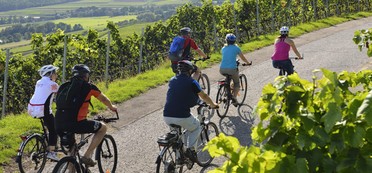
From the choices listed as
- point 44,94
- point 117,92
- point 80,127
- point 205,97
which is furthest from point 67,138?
point 117,92

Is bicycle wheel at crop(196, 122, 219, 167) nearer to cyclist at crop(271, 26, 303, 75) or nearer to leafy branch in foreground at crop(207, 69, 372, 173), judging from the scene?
cyclist at crop(271, 26, 303, 75)

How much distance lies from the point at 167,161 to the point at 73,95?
170cm

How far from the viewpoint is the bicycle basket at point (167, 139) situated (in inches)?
273

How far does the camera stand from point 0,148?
927 cm

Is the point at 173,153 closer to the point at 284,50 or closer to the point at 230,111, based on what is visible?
the point at 230,111

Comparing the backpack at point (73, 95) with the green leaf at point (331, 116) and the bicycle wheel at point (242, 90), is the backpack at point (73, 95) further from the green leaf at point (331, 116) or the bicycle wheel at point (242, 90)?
the bicycle wheel at point (242, 90)

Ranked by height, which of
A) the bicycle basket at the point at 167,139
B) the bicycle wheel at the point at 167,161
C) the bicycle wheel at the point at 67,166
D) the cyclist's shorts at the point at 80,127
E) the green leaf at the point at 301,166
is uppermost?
the green leaf at the point at 301,166

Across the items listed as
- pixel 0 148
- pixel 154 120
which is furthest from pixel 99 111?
pixel 0 148

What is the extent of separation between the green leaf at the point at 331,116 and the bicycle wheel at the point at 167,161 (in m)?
4.73

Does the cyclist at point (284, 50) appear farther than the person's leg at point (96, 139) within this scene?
Yes

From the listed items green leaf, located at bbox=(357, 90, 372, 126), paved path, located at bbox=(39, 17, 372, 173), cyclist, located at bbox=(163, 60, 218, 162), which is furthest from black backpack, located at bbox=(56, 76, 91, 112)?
green leaf, located at bbox=(357, 90, 372, 126)

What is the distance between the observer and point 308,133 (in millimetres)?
2602

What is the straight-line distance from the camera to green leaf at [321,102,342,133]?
7.77 feet

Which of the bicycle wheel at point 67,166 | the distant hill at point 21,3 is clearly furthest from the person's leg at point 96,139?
the distant hill at point 21,3
